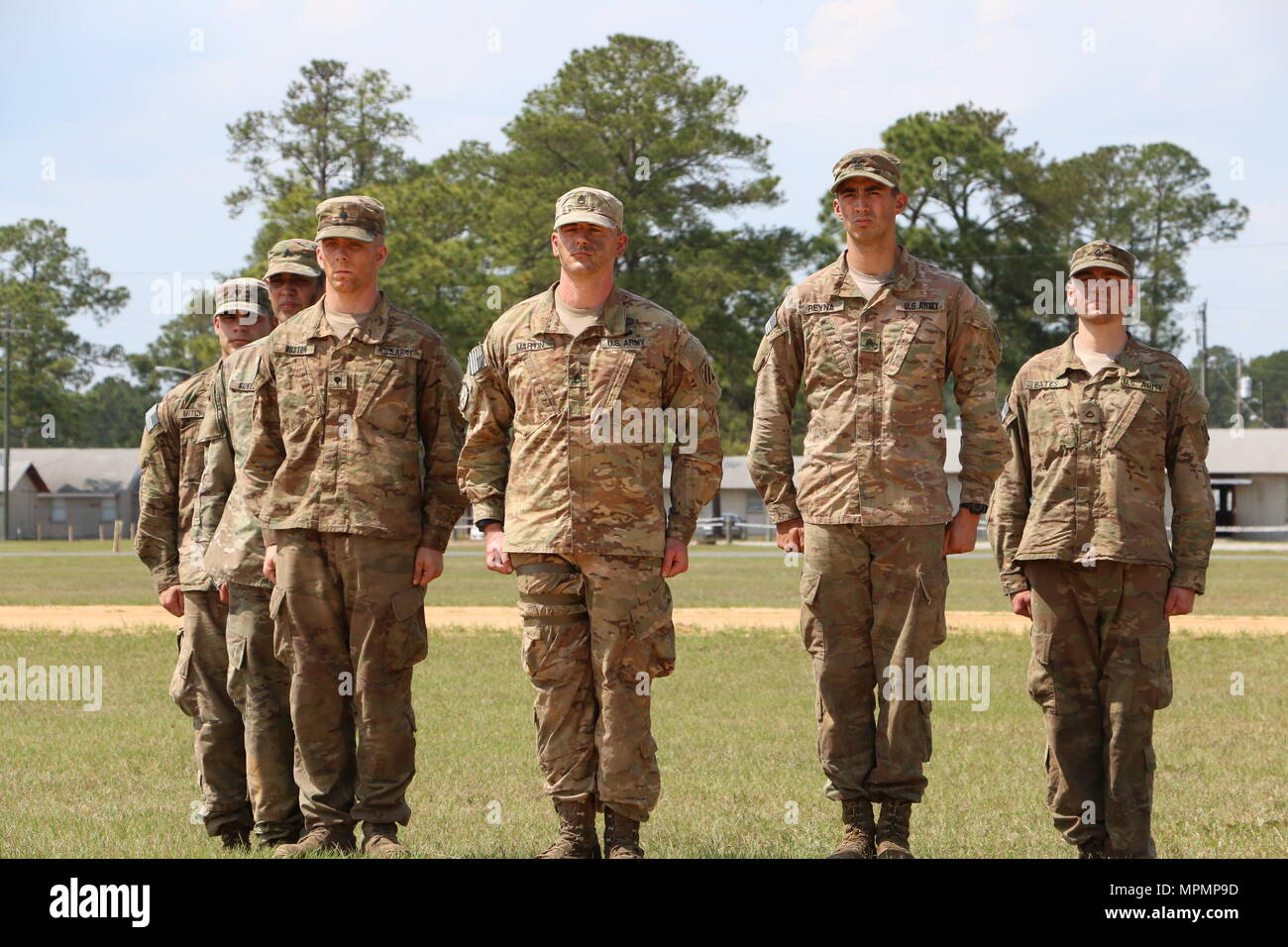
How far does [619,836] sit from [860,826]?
3.09 ft

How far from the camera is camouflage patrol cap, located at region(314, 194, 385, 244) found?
6.30 metres

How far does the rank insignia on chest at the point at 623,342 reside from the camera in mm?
5914

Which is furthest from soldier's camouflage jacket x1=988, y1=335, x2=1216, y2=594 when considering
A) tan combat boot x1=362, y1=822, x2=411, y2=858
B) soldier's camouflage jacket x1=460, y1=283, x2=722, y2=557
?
tan combat boot x1=362, y1=822, x2=411, y2=858

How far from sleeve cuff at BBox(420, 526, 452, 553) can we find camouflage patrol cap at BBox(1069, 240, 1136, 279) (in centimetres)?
287

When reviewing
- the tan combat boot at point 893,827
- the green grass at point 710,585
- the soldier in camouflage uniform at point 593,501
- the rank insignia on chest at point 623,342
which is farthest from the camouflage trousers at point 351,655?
the green grass at point 710,585

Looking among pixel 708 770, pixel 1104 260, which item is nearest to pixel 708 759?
pixel 708 770

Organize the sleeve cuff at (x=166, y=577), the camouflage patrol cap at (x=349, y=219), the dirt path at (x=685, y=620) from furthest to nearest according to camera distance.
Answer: the dirt path at (x=685, y=620)
the sleeve cuff at (x=166, y=577)
the camouflage patrol cap at (x=349, y=219)

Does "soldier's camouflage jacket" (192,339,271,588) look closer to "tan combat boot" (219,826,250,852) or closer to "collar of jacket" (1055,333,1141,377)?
"tan combat boot" (219,826,250,852)

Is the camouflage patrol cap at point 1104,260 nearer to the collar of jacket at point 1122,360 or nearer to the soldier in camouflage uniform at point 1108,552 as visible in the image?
the soldier in camouflage uniform at point 1108,552

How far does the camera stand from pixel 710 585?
1046 inches

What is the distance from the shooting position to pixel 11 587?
→ 26688 millimetres

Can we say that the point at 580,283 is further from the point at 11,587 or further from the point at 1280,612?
the point at 11,587

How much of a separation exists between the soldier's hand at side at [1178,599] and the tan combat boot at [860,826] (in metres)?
1.55

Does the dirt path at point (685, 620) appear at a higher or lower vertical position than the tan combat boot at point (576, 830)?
lower
